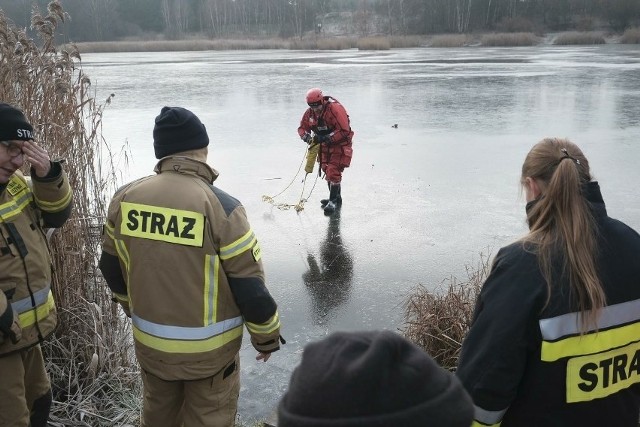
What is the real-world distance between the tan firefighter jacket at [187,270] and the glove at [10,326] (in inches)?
19.1

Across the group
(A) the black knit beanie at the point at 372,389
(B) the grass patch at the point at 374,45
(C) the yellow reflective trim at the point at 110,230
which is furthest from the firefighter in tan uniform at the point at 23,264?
(B) the grass patch at the point at 374,45

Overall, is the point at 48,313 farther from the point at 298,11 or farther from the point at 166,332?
the point at 298,11

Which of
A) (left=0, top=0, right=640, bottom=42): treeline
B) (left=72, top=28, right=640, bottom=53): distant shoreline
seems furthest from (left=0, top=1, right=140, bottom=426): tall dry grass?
(left=72, top=28, right=640, bottom=53): distant shoreline

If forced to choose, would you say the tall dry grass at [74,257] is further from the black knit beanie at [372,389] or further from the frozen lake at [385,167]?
the black knit beanie at [372,389]

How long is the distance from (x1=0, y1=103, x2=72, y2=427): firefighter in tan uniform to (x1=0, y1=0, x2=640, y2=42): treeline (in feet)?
135

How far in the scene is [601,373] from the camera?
2008 mm

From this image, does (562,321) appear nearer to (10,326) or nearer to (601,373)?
(601,373)

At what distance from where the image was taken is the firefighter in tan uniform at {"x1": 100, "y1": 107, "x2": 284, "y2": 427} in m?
2.52

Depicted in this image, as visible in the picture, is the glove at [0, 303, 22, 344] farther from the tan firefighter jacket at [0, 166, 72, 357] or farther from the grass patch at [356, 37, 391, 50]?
the grass patch at [356, 37, 391, 50]

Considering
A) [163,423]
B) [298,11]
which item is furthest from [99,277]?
[298,11]

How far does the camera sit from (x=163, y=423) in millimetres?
2725

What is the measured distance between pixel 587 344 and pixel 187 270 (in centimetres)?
155

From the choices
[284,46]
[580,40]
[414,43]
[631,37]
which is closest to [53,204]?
[631,37]

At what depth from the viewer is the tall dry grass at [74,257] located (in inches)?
142
